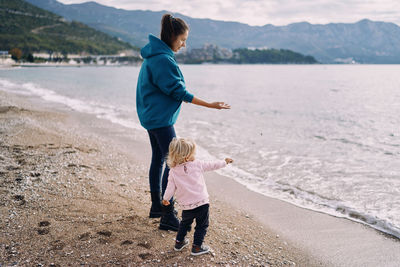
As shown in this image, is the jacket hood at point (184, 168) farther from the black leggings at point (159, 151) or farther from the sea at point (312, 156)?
the sea at point (312, 156)

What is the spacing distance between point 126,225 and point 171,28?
2510 mm

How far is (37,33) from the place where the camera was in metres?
142

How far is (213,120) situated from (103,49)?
157595 millimetres

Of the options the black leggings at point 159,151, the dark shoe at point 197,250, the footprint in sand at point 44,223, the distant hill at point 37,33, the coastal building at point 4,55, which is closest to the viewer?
the dark shoe at point 197,250

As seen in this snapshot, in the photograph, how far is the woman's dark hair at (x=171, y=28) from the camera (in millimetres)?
3422

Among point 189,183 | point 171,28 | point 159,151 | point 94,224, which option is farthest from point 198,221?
point 171,28

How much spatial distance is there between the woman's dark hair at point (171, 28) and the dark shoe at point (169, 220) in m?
2.04

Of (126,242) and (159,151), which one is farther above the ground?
(159,151)

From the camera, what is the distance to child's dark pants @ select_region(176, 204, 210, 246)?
339 centimetres

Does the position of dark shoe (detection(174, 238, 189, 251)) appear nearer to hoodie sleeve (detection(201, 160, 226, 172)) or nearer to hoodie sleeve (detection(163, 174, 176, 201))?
hoodie sleeve (detection(163, 174, 176, 201))

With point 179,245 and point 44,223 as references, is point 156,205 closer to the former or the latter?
point 179,245

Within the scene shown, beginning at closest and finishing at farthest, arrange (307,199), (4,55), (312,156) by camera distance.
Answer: (307,199) → (312,156) → (4,55)

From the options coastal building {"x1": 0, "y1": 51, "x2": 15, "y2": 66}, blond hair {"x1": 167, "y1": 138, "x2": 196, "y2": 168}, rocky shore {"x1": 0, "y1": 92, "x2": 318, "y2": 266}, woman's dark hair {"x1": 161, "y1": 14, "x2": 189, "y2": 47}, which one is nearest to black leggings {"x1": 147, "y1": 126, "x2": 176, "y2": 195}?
blond hair {"x1": 167, "y1": 138, "x2": 196, "y2": 168}

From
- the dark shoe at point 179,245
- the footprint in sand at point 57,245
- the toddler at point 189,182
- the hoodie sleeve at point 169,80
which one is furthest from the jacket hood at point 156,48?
the footprint in sand at point 57,245
